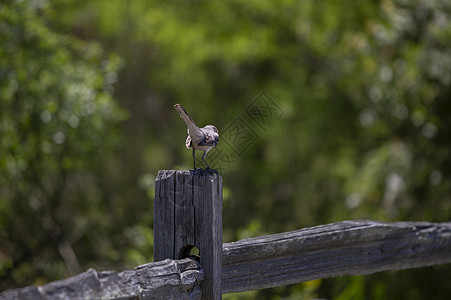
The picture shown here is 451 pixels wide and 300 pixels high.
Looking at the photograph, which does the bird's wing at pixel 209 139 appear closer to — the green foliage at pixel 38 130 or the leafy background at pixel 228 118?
the leafy background at pixel 228 118

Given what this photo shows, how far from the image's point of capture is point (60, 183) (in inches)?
250

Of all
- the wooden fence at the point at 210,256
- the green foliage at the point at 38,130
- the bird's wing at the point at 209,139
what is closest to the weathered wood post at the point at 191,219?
the wooden fence at the point at 210,256

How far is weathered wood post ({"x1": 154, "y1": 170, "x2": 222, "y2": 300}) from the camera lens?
204cm

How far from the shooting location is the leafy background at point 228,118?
545 centimetres

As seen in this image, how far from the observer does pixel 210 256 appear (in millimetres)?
2051

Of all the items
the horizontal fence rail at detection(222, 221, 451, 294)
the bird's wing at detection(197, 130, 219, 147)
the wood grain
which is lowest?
the wood grain

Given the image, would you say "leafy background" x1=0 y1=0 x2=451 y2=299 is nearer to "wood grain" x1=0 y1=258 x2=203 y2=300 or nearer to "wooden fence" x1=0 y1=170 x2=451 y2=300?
"wooden fence" x1=0 y1=170 x2=451 y2=300

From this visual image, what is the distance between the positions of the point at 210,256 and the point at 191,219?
6.4 inches

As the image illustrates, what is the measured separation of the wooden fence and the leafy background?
17.1 inches

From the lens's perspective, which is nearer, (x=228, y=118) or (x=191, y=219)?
(x=191, y=219)

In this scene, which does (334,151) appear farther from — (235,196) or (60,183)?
(60,183)

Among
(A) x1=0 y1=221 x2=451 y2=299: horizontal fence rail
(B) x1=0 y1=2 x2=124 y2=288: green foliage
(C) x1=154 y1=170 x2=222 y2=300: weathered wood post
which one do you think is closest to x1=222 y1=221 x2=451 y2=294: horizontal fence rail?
(A) x1=0 y1=221 x2=451 y2=299: horizontal fence rail

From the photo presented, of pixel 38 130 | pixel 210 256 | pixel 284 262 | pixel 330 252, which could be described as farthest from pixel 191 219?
pixel 38 130

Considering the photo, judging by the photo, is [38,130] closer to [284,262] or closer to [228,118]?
[284,262]
